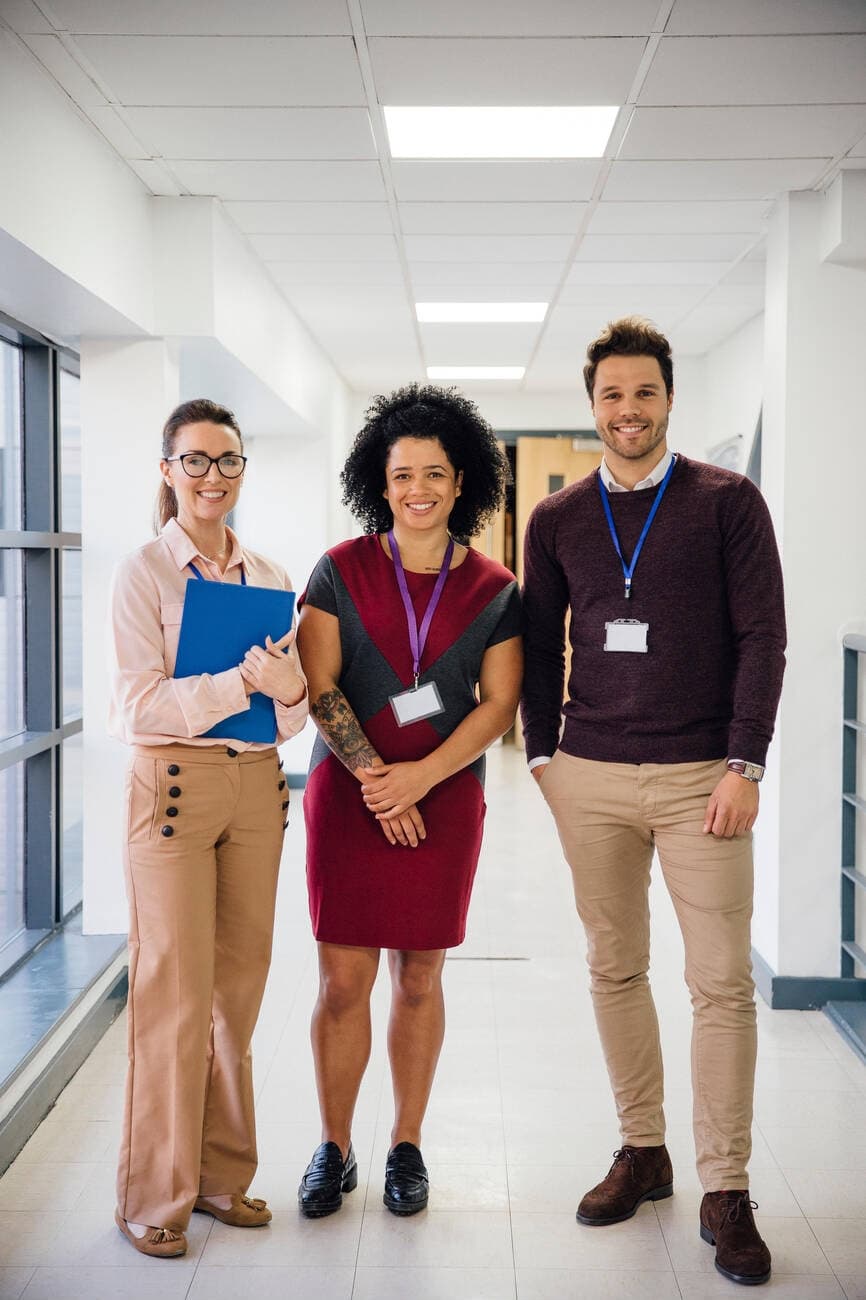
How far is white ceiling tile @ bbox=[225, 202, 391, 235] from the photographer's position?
4027 mm

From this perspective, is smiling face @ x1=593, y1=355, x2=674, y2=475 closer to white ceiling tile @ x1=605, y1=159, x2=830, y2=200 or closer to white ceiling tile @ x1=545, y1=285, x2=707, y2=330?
white ceiling tile @ x1=605, y1=159, x2=830, y2=200

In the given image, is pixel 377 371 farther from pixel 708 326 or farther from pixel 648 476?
pixel 648 476

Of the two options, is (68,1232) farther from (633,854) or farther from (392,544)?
(392,544)

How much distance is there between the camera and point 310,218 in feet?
13.7

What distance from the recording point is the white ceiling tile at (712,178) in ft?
11.6

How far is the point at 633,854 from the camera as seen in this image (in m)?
2.38

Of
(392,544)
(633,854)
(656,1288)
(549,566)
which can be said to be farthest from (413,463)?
(656,1288)

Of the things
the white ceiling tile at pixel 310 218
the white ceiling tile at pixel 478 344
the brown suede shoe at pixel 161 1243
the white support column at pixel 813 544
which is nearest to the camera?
the brown suede shoe at pixel 161 1243

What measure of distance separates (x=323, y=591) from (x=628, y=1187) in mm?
1401

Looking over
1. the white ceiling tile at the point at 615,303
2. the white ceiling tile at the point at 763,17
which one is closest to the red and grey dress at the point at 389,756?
the white ceiling tile at the point at 763,17

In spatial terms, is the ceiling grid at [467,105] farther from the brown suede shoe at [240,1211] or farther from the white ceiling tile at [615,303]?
the brown suede shoe at [240,1211]

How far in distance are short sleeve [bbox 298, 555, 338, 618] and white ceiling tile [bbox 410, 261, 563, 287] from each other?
2.94 m

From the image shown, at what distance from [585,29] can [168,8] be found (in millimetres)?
944

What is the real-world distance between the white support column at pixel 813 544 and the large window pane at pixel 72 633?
253 cm
